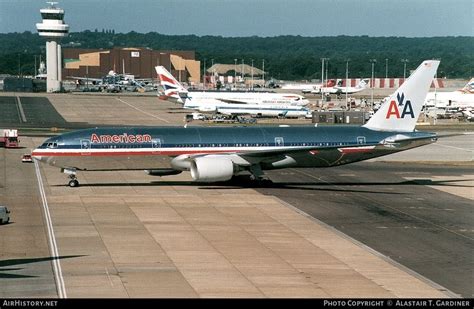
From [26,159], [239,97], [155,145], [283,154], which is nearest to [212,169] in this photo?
[155,145]

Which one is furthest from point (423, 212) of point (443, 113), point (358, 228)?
point (443, 113)

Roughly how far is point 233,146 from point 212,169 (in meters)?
3.27

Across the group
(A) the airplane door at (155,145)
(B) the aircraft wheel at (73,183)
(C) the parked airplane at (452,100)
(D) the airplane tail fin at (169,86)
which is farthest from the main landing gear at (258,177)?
(C) the parked airplane at (452,100)

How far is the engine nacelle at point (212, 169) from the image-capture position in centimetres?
5809

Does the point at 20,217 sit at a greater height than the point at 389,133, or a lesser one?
lesser

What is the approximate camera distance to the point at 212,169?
58219 millimetres

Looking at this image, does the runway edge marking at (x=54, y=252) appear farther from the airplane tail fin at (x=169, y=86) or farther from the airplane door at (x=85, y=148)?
the airplane tail fin at (x=169, y=86)

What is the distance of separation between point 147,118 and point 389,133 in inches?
2994

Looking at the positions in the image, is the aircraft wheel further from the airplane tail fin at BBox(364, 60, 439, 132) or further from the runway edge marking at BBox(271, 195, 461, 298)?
the airplane tail fin at BBox(364, 60, 439, 132)

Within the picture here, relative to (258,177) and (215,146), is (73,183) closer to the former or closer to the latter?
A: (215,146)

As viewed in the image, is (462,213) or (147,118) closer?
(462,213)

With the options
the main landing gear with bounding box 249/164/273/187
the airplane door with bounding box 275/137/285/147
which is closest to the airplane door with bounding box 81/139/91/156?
the main landing gear with bounding box 249/164/273/187

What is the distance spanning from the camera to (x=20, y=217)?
47.9 m

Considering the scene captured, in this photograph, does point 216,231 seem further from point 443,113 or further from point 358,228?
point 443,113
